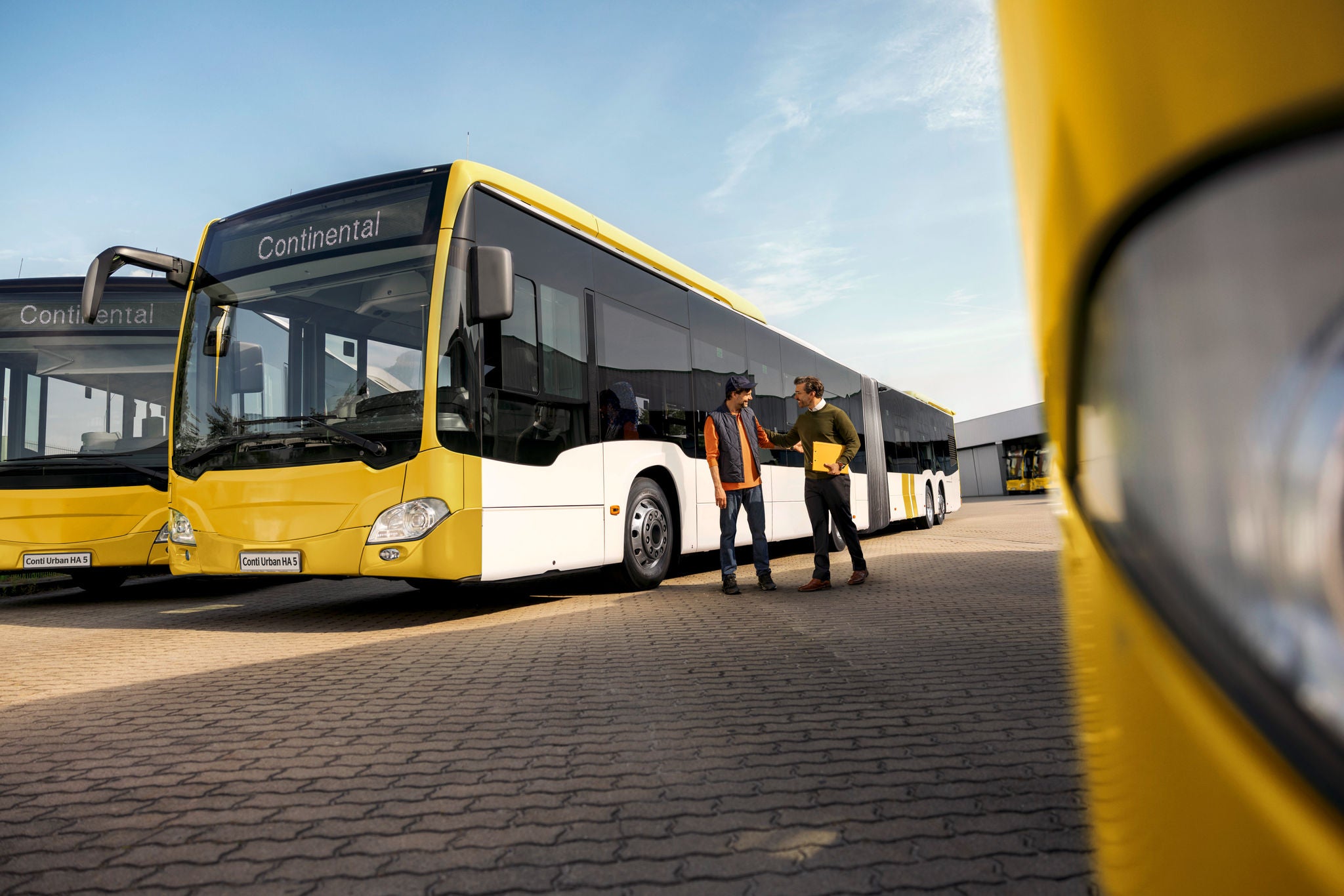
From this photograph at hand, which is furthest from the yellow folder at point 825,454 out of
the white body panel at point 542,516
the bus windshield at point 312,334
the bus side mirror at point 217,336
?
the bus side mirror at point 217,336

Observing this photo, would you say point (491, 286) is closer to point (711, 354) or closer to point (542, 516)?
point (542, 516)

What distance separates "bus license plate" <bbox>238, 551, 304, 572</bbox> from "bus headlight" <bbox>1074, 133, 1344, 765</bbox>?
6.44 meters

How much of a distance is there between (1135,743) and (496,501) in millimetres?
5878

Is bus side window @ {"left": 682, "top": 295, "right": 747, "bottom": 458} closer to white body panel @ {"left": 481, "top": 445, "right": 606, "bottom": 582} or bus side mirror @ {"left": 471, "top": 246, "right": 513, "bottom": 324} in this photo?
white body panel @ {"left": 481, "top": 445, "right": 606, "bottom": 582}

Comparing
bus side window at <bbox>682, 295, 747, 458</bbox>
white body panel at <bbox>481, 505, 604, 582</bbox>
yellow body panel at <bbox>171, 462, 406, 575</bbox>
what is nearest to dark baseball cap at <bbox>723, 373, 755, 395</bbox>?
bus side window at <bbox>682, 295, 747, 458</bbox>

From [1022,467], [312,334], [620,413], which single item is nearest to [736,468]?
[620,413]

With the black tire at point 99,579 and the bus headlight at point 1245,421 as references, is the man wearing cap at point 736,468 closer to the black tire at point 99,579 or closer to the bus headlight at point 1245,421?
the black tire at point 99,579

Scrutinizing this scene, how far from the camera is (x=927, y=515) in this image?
67.9 ft

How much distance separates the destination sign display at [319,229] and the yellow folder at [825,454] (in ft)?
12.5

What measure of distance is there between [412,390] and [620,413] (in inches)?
89.4

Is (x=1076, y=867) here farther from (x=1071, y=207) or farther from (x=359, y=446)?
(x=359, y=446)

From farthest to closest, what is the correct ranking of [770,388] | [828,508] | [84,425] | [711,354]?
[770,388] → [711,354] → [84,425] → [828,508]

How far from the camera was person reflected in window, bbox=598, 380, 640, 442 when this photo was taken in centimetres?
798

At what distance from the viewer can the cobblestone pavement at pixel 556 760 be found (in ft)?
7.02
